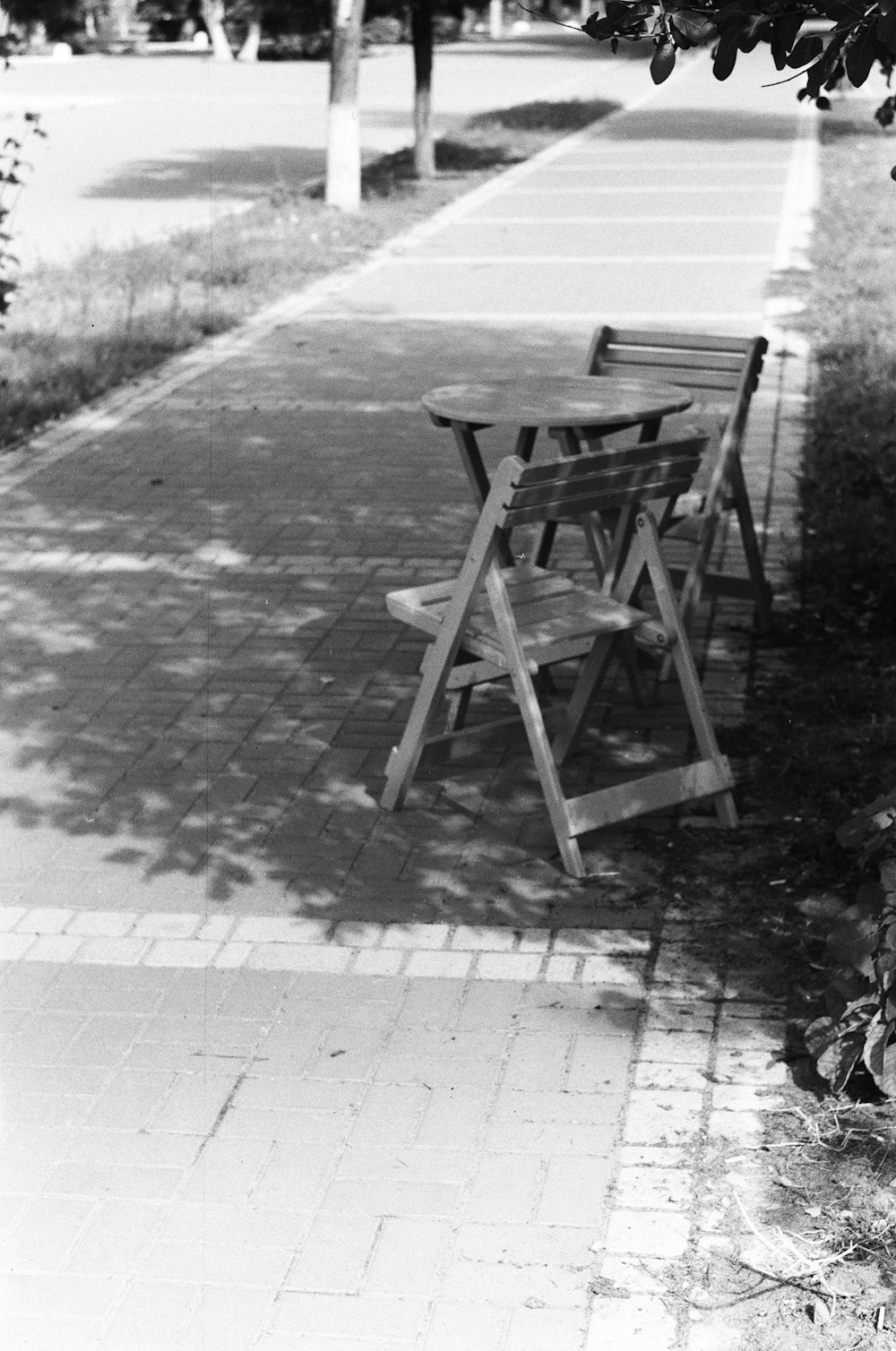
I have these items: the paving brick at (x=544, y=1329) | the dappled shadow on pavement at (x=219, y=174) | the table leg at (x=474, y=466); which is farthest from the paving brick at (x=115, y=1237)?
the dappled shadow on pavement at (x=219, y=174)

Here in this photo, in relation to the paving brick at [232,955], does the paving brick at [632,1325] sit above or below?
above

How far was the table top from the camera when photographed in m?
5.62

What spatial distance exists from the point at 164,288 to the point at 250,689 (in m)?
8.73

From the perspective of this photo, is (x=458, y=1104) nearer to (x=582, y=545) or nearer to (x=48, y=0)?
(x=48, y=0)

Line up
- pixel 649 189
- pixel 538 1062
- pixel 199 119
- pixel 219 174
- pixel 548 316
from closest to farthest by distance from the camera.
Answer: pixel 538 1062
pixel 548 316
pixel 649 189
pixel 219 174
pixel 199 119

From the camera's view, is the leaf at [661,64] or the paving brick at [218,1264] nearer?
the leaf at [661,64]

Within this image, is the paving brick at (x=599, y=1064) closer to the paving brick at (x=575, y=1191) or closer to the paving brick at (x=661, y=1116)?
the paving brick at (x=661, y=1116)

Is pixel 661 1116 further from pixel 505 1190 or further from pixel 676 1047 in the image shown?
pixel 505 1190

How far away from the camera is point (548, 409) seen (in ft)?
19.0

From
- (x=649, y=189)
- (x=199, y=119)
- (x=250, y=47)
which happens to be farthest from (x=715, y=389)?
(x=250, y=47)

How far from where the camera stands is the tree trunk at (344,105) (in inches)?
698

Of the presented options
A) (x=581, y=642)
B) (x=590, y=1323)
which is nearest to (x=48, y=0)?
(x=581, y=642)

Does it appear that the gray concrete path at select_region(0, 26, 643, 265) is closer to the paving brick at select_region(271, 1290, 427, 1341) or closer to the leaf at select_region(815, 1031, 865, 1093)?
the leaf at select_region(815, 1031, 865, 1093)

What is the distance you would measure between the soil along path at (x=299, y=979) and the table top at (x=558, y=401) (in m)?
1.02
